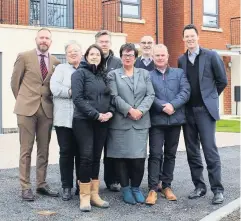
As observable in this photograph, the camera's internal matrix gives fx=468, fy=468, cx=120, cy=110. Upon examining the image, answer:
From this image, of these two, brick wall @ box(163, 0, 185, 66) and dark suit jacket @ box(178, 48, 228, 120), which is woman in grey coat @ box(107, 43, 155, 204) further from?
brick wall @ box(163, 0, 185, 66)

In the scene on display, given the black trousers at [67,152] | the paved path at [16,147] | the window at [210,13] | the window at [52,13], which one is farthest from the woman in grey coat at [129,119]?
the window at [210,13]

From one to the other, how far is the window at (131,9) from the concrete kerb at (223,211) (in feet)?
42.4

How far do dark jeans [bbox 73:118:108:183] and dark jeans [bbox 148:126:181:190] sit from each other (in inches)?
26.4

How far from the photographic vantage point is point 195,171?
6137 millimetres

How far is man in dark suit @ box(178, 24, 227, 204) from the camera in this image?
19.1ft

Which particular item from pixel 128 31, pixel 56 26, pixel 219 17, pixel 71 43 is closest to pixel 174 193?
pixel 71 43

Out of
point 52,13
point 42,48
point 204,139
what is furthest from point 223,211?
point 52,13

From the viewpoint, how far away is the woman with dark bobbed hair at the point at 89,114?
17.4ft

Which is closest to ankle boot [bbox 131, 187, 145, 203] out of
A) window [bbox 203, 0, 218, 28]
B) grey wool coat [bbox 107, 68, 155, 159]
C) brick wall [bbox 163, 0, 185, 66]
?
grey wool coat [bbox 107, 68, 155, 159]

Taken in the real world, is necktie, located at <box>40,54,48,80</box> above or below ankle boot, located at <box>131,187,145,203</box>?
above

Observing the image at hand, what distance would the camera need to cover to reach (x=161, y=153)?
589 cm

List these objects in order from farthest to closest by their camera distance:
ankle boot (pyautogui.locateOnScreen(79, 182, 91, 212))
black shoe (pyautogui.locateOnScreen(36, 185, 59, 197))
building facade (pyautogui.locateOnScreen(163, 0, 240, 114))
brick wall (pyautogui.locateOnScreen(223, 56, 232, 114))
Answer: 1. brick wall (pyautogui.locateOnScreen(223, 56, 232, 114))
2. building facade (pyautogui.locateOnScreen(163, 0, 240, 114))
3. black shoe (pyautogui.locateOnScreen(36, 185, 59, 197))
4. ankle boot (pyautogui.locateOnScreen(79, 182, 91, 212))

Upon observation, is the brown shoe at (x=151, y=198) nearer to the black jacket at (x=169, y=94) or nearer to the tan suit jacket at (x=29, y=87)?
the black jacket at (x=169, y=94)

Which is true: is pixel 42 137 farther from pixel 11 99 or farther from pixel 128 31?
pixel 128 31
